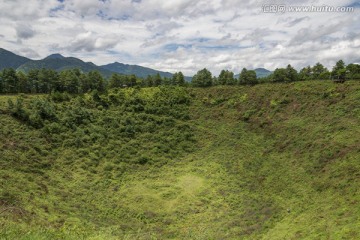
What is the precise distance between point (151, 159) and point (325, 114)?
3550 cm

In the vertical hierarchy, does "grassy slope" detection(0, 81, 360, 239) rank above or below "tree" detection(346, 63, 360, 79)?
below

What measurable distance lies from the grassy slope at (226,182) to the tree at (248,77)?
45.6ft

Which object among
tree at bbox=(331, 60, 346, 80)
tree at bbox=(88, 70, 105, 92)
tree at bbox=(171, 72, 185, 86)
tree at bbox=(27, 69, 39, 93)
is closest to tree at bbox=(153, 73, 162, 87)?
tree at bbox=(171, 72, 185, 86)

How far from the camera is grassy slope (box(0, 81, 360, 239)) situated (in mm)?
29172

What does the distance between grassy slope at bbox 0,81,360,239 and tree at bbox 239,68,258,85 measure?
13.9 metres

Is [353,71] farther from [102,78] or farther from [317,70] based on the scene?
[102,78]

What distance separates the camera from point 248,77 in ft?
246

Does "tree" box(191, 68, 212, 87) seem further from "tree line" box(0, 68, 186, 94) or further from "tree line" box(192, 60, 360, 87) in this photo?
"tree line" box(0, 68, 186, 94)

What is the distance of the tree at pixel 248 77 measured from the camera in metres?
74.9

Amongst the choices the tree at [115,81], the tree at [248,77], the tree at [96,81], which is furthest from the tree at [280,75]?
the tree at [96,81]

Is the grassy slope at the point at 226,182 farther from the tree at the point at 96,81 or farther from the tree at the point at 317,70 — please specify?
the tree at the point at 96,81

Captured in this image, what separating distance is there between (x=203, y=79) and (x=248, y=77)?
1337 centimetres

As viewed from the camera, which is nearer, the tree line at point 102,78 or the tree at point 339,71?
the tree at point 339,71

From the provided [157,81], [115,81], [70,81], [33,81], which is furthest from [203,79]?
[33,81]
